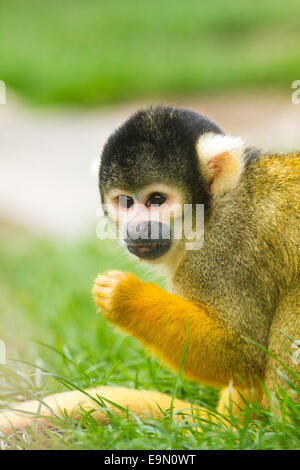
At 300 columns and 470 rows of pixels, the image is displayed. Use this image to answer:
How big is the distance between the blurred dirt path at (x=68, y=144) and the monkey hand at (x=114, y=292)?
4659mm

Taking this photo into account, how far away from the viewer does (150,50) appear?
44.6 ft

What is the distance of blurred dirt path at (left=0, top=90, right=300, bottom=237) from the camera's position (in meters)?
8.35

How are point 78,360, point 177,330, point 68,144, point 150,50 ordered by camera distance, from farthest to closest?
1. point 150,50
2. point 68,144
3. point 78,360
4. point 177,330

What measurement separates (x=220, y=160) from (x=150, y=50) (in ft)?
36.4

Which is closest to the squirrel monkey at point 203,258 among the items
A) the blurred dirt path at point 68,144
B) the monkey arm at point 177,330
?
the monkey arm at point 177,330

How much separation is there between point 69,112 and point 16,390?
879cm

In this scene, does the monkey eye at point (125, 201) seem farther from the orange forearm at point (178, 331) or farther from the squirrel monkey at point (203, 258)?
the orange forearm at point (178, 331)

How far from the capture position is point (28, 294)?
572cm

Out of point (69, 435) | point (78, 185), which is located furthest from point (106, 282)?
point (78, 185)

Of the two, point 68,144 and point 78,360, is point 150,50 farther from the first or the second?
point 78,360

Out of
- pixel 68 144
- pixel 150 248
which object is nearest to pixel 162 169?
pixel 150 248

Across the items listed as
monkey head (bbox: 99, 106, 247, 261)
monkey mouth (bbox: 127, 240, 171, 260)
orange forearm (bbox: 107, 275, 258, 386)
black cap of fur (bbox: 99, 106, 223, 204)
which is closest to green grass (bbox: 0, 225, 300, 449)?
orange forearm (bbox: 107, 275, 258, 386)

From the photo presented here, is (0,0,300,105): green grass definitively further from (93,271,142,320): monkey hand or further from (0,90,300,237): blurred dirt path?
(93,271,142,320): monkey hand

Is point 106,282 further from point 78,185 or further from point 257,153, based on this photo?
point 78,185
